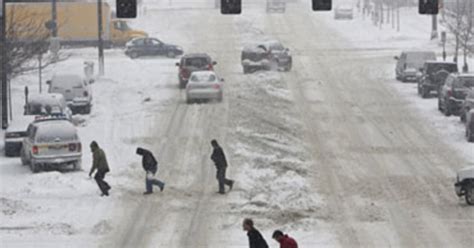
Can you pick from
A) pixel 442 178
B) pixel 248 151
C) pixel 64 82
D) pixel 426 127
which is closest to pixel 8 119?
pixel 64 82

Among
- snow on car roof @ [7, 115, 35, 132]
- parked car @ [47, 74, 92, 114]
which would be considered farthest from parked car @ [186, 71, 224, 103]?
snow on car roof @ [7, 115, 35, 132]

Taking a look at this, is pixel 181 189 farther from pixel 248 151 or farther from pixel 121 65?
pixel 121 65

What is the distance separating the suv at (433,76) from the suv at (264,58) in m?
10.1

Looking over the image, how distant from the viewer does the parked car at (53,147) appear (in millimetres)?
35562

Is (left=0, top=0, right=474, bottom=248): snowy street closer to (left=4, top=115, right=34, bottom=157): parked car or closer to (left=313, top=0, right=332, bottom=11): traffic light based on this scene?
(left=4, top=115, right=34, bottom=157): parked car

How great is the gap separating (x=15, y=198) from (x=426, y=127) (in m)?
18.3

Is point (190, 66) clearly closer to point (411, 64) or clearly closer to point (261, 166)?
point (411, 64)

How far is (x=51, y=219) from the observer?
29656mm

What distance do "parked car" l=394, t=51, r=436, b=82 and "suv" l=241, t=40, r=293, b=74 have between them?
5803 mm

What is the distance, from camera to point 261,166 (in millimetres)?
37125

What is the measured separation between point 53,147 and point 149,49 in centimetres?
3885

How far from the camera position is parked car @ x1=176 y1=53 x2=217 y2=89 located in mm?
55656

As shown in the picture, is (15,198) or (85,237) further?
(15,198)

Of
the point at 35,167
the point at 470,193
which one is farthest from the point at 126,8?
the point at 470,193
